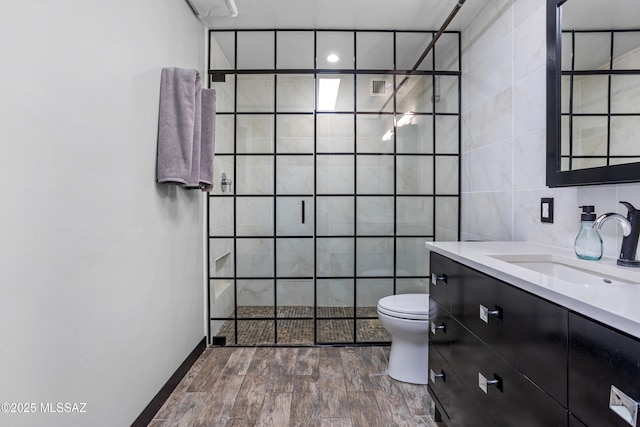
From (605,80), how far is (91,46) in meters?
1.94

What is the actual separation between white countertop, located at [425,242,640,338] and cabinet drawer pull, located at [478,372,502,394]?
332 mm

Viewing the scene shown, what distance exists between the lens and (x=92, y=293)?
112cm

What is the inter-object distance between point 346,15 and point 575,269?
6.83ft

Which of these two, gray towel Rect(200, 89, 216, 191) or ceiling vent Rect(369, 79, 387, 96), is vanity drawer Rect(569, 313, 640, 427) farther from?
ceiling vent Rect(369, 79, 387, 96)

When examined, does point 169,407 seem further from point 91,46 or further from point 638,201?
point 638,201

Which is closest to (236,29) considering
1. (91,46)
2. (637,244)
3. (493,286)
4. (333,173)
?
(333,173)

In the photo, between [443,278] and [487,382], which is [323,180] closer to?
[443,278]

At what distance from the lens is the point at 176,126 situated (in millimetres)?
1610

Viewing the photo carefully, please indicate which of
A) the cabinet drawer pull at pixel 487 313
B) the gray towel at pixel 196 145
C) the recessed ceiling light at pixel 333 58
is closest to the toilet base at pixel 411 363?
the cabinet drawer pull at pixel 487 313

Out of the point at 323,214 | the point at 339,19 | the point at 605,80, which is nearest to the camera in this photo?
the point at 605,80

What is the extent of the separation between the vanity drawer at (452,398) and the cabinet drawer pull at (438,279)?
0.34 metres

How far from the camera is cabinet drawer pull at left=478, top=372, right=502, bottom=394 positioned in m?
1.00

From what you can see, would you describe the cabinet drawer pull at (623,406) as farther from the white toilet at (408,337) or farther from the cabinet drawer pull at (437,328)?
the white toilet at (408,337)

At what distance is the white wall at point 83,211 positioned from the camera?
2.72 feet
